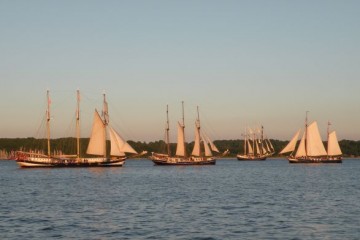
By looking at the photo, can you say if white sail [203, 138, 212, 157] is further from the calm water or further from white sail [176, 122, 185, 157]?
the calm water

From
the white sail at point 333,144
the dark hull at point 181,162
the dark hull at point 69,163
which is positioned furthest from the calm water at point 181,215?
the white sail at point 333,144

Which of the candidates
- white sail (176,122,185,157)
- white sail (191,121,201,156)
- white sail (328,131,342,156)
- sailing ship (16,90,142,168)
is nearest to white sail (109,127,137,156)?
sailing ship (16,90,142,168)

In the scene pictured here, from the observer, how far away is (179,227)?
1512 inches

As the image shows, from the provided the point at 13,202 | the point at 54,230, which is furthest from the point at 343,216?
the point at 13,202

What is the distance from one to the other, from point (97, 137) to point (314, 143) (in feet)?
238

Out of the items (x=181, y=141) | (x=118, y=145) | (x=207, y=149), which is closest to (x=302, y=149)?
(x=207, y=149)

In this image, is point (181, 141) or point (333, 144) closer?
point (181, 141)

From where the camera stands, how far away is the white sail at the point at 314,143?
17238cm

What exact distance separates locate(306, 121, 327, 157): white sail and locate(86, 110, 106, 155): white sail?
64803 millimetres

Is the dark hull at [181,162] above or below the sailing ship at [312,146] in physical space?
below

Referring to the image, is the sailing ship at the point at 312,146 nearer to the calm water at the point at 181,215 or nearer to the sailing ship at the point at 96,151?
the sailing ship at the point at 96,151

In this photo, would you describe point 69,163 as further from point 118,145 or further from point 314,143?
point 314,143

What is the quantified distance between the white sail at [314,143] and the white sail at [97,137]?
64803 millimetres

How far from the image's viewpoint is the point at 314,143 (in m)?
178
